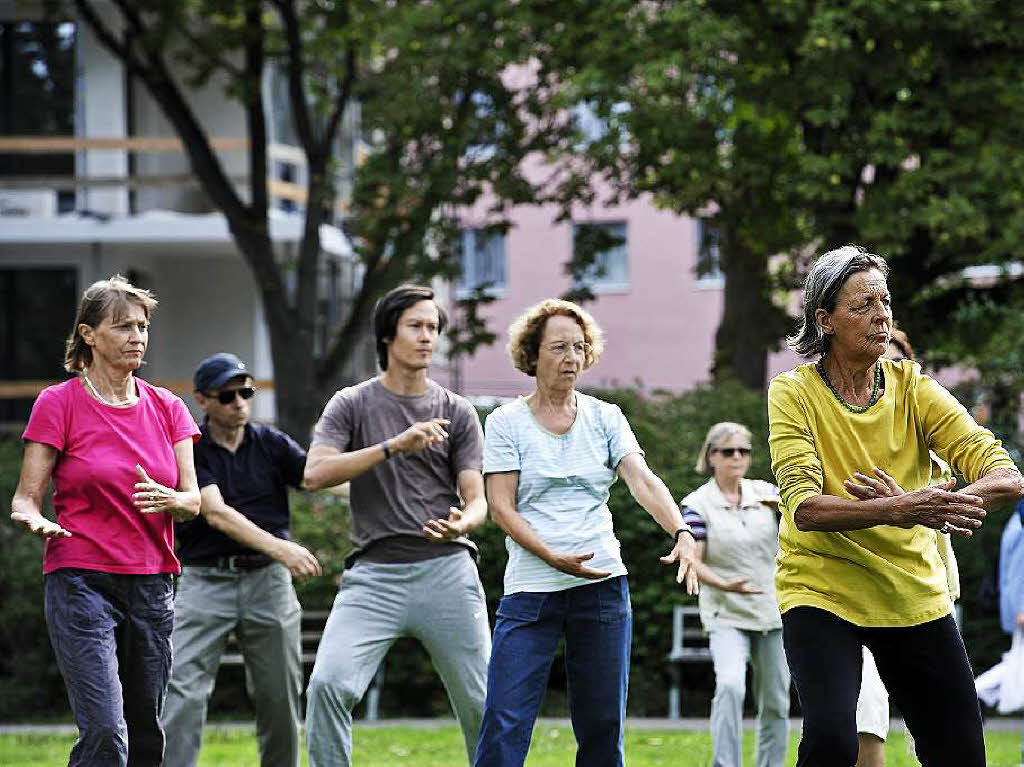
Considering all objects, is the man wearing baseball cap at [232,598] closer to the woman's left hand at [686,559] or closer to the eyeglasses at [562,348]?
the eyeglasses at [562,348]

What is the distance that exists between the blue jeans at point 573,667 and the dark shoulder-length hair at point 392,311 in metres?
1.44

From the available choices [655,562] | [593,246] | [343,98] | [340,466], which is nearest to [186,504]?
[340,466]

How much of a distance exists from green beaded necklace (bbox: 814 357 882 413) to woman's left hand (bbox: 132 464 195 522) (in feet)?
8.30

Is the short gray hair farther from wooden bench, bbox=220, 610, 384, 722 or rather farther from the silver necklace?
wooden bench, bbox=220, 610, 384, 722

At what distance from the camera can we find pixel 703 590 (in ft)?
28.9

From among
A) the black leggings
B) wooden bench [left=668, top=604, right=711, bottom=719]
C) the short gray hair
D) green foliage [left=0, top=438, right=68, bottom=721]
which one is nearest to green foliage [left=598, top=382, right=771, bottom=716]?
wooden bench [left=668, top=604, right=711, bottom=719]

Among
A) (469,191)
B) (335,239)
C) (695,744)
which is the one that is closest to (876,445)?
(695,744)

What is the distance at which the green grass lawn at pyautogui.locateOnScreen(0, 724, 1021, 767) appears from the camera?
34.2 feet

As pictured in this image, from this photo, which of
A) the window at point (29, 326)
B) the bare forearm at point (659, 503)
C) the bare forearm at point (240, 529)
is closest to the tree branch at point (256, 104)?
the window at point (29, 326)

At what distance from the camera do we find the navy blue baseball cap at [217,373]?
766 cm

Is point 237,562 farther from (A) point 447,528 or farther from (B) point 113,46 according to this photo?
(B) point 113,46

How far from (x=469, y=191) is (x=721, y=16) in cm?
403

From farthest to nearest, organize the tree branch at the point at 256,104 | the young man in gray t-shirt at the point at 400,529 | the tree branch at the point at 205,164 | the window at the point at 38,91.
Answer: the window at the point at 38,91 → the tree branch at the point at 205,164 → the tree branch at the point at 256,104 → the young man in gray t-shirt at the point at 400,529

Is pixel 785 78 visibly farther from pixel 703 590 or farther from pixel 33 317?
pixel 33 317
